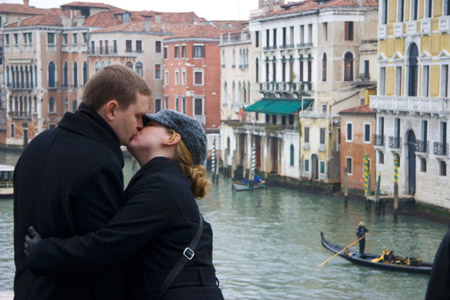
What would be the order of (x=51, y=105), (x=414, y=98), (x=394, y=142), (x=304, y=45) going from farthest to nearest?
(x=51, y=105) < (x=304, y=45) < (x=394, y=142) < (x=414, y=98)

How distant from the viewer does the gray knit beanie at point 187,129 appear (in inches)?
93.8

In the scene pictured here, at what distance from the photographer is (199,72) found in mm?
33250

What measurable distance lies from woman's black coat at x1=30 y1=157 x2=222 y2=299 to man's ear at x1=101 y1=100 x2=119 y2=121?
158 millimetres

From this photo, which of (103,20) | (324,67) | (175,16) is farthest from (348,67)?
(175,16)

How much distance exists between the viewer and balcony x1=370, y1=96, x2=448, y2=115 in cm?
1881

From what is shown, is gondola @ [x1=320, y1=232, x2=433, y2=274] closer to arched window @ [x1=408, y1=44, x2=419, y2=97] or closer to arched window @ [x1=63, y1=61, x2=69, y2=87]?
arched window @ [x1=408, y1=44, x2=419, y2=97]

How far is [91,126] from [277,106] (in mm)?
25096

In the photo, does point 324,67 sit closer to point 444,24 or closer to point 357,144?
point 357,144

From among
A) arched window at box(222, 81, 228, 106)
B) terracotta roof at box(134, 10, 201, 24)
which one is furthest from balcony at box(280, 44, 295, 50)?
terracotta roof at box(134, 10, 201, 24)

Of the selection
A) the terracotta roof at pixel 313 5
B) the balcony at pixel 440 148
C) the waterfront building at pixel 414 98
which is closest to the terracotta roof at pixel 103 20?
the terracotta roof at pixel 313 5

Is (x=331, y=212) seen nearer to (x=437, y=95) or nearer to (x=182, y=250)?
(x=437, y=95)

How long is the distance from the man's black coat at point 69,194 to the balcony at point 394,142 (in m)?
18.9

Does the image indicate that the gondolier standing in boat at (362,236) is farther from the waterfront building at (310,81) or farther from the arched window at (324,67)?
the arched window at (324,67)

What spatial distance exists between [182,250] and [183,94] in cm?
3141
